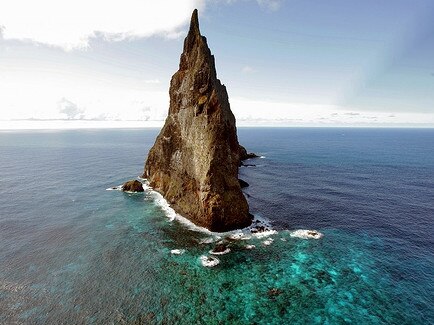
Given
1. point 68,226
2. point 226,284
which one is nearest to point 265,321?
point 226,284

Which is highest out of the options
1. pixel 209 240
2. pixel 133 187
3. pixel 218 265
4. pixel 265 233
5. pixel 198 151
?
pixel 198 151

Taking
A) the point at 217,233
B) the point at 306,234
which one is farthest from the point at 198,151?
the point at 306,234

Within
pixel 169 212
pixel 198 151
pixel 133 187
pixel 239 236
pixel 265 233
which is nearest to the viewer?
pixel 239 236

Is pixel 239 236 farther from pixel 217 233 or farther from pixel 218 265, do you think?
pixel 218 265

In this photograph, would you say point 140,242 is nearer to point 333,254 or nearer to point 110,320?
point 110,320

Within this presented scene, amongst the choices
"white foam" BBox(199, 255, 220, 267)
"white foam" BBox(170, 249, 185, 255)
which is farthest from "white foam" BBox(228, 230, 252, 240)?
"white foam" BBox(170, 249, 185, 255)

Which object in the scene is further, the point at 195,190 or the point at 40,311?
the point at 195,190

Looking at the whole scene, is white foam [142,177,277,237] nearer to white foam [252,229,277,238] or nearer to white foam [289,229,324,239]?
white foam [252,229,277,238]
